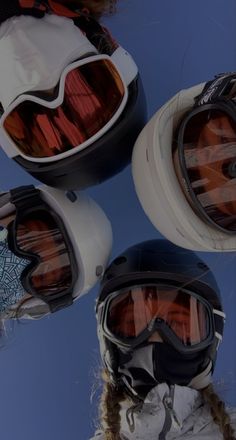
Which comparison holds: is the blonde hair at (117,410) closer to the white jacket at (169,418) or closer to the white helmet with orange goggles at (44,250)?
the white jacket at (169,418)

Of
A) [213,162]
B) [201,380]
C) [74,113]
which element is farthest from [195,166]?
[201,380]

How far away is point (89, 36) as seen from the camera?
0.67 metres

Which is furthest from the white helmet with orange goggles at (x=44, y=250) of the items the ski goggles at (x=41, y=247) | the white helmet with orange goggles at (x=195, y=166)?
the white helmet with orange goggles at (x=195, y=166)

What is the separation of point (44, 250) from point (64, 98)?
0.53 ft

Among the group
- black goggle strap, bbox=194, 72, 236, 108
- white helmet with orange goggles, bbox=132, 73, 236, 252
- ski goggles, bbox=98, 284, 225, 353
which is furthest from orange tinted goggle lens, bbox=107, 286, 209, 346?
black goggle strap, bbox=194, 72, 236, 108

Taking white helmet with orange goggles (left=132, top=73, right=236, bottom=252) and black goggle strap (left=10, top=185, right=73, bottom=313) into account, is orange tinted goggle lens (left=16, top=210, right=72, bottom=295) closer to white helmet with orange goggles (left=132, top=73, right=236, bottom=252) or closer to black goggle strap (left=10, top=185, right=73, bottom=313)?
black goggle strap (left=10, top=185, right=73, bottom=313)

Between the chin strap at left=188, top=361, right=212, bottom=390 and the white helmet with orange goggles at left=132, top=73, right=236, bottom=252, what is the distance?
0.17 m

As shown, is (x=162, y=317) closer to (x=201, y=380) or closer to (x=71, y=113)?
(x=201, y=380)

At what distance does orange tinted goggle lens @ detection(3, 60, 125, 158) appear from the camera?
66cm

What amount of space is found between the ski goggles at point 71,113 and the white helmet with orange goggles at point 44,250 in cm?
6

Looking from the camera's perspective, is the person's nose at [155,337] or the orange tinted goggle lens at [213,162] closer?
the orange tinted goggle lens at [213,162]

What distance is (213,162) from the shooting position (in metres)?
0.58

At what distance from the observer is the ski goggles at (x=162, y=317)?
0.71 meters

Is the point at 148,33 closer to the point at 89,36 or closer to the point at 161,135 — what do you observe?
the point at 89,36
